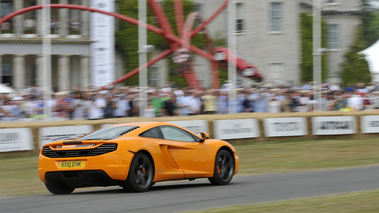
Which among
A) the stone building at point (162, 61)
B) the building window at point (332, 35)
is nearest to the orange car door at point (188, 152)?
the stone building at point (162, 61)

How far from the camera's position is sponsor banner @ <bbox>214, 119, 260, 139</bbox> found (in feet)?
76.1

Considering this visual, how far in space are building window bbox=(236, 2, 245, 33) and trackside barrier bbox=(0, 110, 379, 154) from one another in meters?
20.2

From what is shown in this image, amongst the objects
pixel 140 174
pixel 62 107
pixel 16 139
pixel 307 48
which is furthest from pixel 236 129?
pixel 307 48

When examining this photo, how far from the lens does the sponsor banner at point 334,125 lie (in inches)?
1002

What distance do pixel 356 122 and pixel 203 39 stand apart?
67.2 feet

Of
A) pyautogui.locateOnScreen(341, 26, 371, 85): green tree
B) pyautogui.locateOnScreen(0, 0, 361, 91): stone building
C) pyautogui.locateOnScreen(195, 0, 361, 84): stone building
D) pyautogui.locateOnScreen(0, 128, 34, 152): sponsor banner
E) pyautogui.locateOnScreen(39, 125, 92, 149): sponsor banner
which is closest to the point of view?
pyautogui.locateOnScreen(0, 128, 34, 152): sponsor banner

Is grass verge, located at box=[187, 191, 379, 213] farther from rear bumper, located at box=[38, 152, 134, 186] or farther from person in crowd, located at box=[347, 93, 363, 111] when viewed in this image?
person in crowd, located at box=[347, 93, 363, 111]

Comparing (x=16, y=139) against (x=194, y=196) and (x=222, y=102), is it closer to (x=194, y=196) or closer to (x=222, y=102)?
(x=222, y=102)

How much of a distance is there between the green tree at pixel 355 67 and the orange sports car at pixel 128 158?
3644 cm

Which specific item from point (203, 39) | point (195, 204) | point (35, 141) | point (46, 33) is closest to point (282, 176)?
point (195, 204)

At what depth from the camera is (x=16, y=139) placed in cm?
1955

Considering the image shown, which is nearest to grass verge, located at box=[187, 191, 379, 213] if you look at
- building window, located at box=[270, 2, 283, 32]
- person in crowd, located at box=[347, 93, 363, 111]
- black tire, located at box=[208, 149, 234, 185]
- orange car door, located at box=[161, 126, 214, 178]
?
orange car door, located at box=[161, 126, 214, 178]

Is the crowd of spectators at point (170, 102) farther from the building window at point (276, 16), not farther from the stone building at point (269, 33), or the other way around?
the building window at point (276, 16)

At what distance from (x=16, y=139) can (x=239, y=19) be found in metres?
28.0
